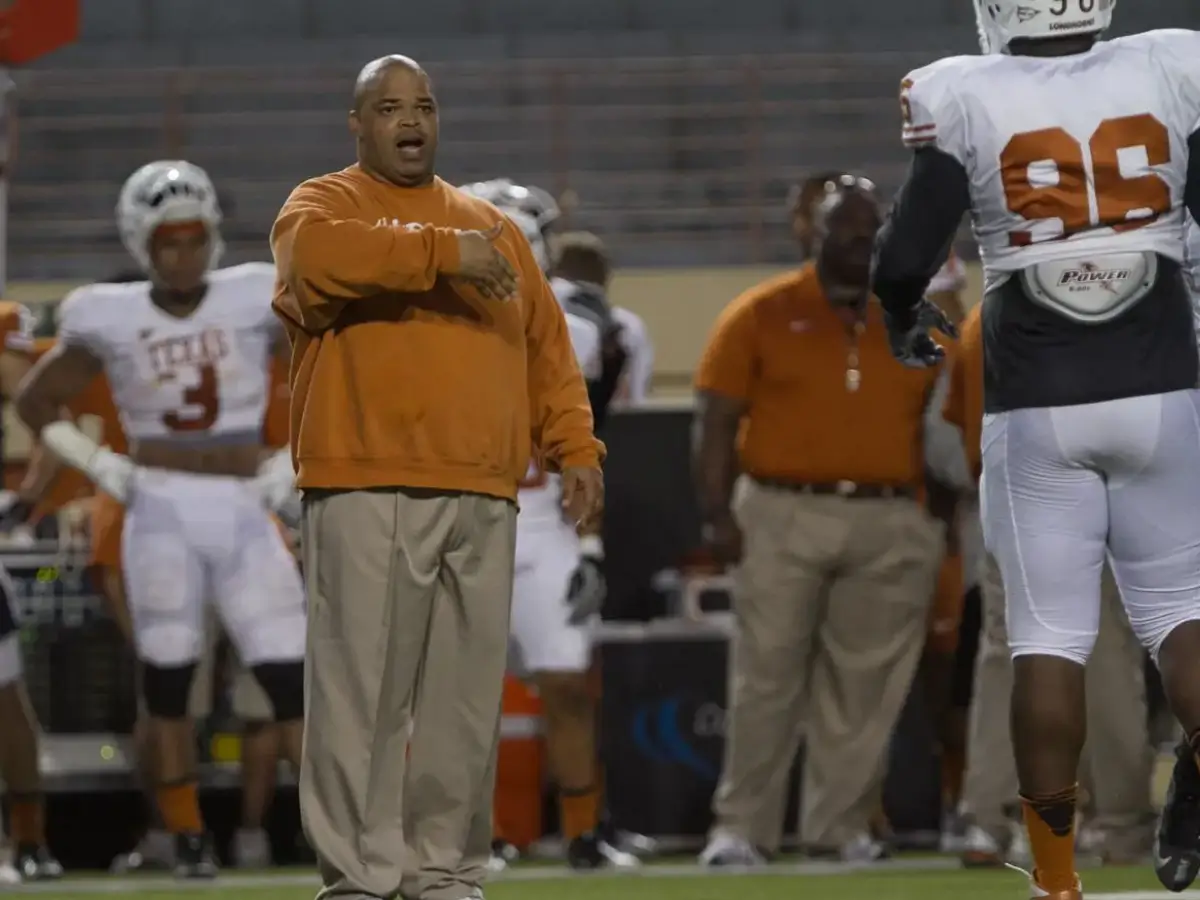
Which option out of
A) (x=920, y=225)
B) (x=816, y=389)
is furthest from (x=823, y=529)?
(x=920, y=225)

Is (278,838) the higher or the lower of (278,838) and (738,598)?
the lower

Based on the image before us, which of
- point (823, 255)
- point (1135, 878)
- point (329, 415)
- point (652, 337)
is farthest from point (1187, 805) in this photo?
point (652, 337)

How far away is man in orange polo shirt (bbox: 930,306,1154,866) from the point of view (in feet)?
20.9

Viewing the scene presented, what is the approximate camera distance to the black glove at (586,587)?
6754 millimetres

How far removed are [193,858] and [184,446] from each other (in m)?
1.12

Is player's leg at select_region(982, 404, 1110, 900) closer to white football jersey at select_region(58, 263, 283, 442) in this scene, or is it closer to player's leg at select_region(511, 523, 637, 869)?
player's leg at select_region(511, 523, 637, 869)

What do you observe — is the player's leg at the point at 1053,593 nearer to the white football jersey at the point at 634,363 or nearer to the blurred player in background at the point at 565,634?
the blurred player in background at the point at 565,634

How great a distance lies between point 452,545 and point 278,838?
335cm

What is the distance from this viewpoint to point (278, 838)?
7.54m

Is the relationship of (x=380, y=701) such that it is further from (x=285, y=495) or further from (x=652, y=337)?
(x=652, y=337)

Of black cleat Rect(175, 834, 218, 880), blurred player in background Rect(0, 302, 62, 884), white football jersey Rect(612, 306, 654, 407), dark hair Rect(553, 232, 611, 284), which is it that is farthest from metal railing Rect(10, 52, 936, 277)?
black cleat Rect(175, 834, 218, 880)

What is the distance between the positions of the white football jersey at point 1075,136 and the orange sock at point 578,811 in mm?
2838

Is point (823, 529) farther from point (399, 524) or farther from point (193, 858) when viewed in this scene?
point (399, 524)

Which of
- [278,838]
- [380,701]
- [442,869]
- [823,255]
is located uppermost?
[823,255]
